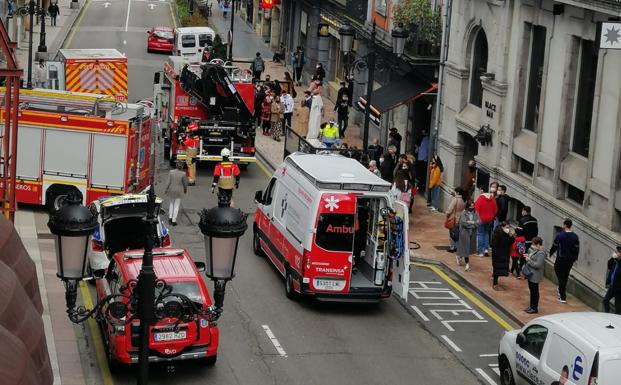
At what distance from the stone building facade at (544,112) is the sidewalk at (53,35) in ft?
72.6

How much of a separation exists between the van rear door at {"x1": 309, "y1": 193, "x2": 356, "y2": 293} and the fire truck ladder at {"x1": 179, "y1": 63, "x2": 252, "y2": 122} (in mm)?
14215

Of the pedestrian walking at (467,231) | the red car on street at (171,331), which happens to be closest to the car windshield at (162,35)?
the pedestrian walking at (467,231)

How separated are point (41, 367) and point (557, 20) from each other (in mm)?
19253

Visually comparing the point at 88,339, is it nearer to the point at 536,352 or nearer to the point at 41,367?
the point at 536,352

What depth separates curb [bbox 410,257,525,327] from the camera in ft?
83.6

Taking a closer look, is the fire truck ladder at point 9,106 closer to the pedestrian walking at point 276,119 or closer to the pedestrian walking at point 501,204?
the pedestrian walking at point 501,204

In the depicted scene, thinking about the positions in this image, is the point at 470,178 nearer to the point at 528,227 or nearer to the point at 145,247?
the point at 528,227

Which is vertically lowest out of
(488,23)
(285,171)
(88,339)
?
(88,339)

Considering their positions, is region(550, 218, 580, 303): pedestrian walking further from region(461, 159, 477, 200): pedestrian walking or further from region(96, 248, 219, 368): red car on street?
region(96, 248, 219, 368): red car on street

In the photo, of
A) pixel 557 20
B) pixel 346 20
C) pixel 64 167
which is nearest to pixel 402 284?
pixel 557 20

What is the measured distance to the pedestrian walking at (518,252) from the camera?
27562 mm

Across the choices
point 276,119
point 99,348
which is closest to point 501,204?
point 99,348

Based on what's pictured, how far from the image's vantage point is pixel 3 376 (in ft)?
31.8

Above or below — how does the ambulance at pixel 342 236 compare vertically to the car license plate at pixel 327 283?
above
